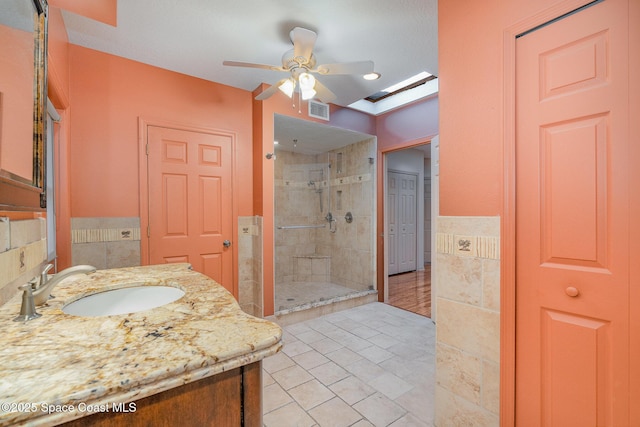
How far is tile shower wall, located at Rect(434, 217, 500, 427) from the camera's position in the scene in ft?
4.33

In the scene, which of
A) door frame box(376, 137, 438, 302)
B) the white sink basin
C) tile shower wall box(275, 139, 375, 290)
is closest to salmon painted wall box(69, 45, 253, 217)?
the white sink basin

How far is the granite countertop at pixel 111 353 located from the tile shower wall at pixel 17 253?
77mm

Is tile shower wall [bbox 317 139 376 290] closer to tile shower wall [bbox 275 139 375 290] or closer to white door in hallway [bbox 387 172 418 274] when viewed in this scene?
tile shower wall [bbox 275 139 375 290]

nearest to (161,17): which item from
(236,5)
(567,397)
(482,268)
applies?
(236,5)

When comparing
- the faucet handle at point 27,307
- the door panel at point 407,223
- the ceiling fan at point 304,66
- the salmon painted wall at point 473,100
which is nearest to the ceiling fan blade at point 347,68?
the ceiling fan at point 304,66

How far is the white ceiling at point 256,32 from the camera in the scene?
5.97 ft

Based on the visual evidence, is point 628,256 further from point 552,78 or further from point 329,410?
point 329,410

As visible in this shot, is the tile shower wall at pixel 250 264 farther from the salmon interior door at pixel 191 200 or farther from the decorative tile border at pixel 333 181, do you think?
the decorative tile border at pixel 333 181

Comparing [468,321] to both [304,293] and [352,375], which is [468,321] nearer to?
[352,375]

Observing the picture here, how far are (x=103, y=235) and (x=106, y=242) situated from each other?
6 cm

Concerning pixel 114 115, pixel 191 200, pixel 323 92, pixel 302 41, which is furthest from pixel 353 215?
pixel 114 115

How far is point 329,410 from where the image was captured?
171cm

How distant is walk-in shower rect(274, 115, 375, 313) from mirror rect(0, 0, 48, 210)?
2784mm

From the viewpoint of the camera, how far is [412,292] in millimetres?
4230
